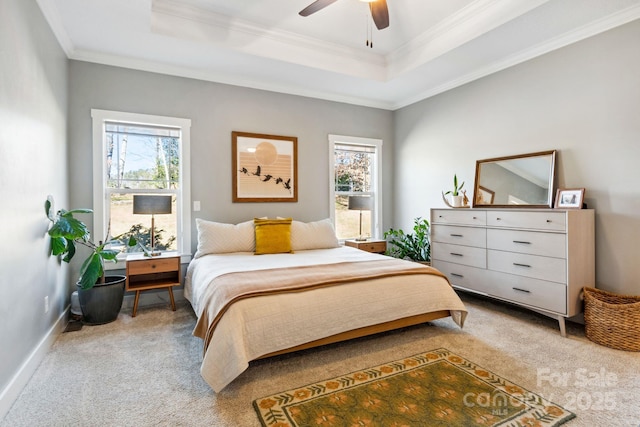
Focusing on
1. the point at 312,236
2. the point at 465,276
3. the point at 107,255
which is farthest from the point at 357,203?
the point at 107,255

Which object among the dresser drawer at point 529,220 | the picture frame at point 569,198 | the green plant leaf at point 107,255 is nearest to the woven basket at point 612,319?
the dresser drawer at point 529,220

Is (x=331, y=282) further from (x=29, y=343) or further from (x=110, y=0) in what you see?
(x=110, y=0)

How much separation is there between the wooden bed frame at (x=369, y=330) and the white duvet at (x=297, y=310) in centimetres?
6

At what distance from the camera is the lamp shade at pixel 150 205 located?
344 centimetres

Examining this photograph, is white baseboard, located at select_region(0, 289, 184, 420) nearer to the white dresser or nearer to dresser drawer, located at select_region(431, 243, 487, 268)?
dresser drawer, located at select_region(431, 243, 487, 268)

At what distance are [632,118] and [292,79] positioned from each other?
11.3ft

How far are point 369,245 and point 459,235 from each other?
4.29ft

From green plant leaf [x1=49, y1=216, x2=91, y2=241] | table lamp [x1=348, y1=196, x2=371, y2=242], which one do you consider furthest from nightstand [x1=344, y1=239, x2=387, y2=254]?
green plant leaf [x1=49, y1=216, x2=91, y2=241]

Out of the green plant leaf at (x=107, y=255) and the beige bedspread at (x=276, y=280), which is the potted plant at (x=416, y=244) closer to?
the beige bedspread at (x=276, y=280)

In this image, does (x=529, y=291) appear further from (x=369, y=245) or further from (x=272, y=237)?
(x=272, y=237)

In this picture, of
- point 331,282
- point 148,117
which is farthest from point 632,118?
point 148,117

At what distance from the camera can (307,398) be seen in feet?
6.38

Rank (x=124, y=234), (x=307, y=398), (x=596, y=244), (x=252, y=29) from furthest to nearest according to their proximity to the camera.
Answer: (x=124, y=234), (x=252, y=29), (x=596, y=244), (x=307, y=398)

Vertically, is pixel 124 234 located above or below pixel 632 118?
below
